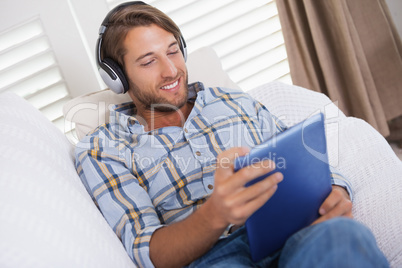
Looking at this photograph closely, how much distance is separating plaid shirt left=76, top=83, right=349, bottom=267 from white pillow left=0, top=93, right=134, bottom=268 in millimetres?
48

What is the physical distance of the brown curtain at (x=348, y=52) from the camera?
1.94 meters

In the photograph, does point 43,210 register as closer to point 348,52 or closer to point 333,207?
point 333,207

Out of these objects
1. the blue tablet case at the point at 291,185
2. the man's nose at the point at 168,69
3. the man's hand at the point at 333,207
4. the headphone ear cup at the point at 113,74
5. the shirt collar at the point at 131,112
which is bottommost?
the man's hand at the point at 333,207

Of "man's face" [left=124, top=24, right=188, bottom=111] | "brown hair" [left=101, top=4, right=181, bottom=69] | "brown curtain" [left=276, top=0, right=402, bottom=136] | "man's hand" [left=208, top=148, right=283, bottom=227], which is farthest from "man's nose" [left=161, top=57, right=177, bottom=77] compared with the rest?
"brown curtain" [left=276, top=0, right=402, bottom=136]

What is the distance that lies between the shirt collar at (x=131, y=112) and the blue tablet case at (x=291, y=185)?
1.67 feet

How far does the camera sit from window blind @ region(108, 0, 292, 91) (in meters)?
1.85

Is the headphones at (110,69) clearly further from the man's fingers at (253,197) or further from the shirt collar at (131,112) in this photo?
the man's fingers at (253,197)

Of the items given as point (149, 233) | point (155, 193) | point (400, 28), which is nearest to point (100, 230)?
point (149, 233)

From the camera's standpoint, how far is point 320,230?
70 centimetres

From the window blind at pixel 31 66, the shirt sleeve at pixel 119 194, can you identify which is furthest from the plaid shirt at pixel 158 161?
the window blind at pixel 31 66

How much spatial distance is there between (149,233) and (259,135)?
47 cm

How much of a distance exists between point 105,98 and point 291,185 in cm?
84

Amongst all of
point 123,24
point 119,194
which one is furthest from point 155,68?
point 119,194

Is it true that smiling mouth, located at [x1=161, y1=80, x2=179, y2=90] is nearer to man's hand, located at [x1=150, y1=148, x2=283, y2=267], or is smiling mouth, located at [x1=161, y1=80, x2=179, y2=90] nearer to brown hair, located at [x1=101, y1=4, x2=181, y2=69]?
brown hair, located at [x1=101, y1=4, x2=181, y2=69]
